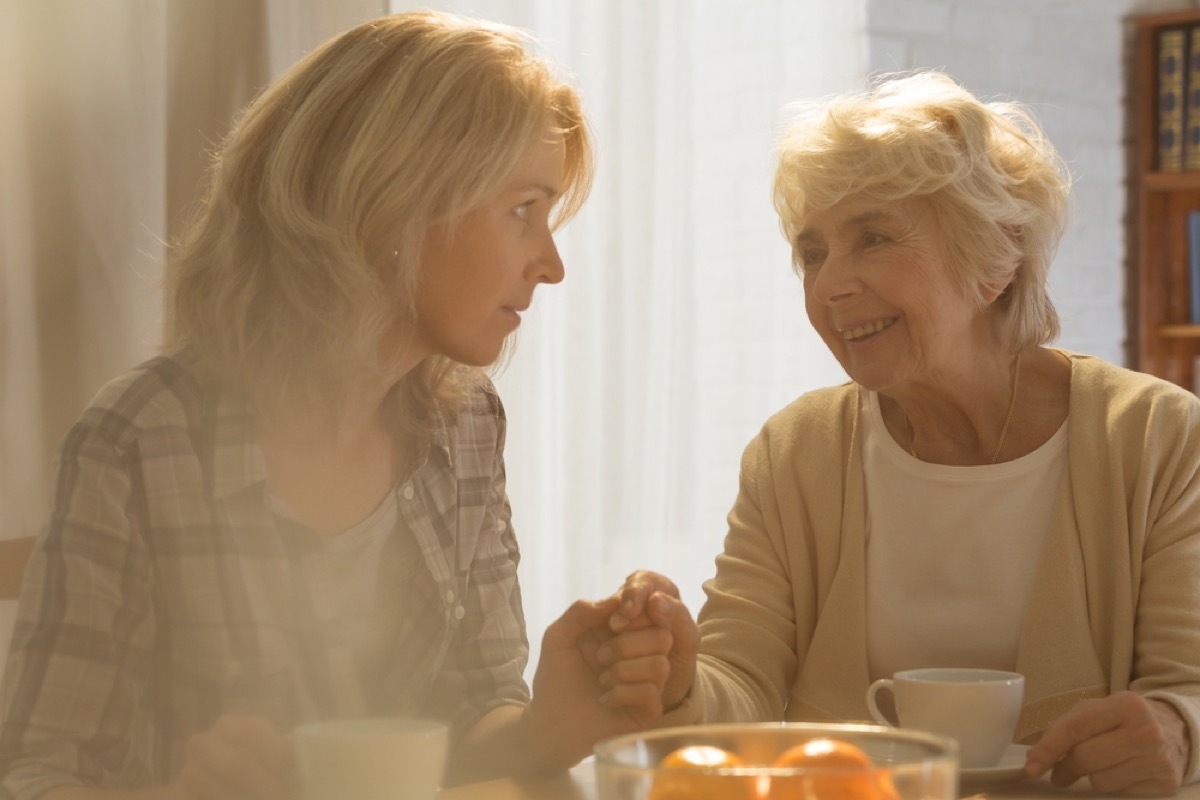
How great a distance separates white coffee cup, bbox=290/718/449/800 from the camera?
763 mm

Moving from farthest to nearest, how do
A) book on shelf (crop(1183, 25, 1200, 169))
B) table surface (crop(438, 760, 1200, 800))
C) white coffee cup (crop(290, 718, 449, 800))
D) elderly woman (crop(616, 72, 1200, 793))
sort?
book on shelf (crop(1183, 25, 1200, 169)) < elderly woman (crop(616, 72, 1200, 793)) < table surface (crop(438, 760, 1200, 800)) < white coffee cup (crop(290, 718, 449, 800))

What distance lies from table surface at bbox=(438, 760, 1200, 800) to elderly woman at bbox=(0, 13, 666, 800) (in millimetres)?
70

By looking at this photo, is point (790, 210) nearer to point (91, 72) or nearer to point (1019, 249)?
point (1019, 249)

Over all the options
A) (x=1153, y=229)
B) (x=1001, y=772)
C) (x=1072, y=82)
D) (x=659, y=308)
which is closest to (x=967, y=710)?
(x=1001, y=772)

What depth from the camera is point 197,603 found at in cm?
121

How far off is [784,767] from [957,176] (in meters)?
1.07

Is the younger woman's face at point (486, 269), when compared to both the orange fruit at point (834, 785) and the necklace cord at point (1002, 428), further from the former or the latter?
the orange fruit at point (834, 785)

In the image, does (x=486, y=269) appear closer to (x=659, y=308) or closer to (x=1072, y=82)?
(x=659, y=308)

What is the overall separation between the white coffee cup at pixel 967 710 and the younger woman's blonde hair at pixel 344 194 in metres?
0.58

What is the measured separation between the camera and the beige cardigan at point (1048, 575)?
4.38ft

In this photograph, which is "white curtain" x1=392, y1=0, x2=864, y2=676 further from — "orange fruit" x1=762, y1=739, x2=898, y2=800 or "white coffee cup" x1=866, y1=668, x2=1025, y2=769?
"orange fruit" x1=762, y1=739, x2=898, y2=800

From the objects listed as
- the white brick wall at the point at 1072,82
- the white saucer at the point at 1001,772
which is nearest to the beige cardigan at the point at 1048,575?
the white saucer at the point at 1001,772

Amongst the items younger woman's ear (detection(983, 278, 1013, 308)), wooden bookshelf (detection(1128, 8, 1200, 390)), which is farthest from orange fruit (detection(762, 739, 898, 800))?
wooden bookshelf (detection(1128, 8, 1200, 390))

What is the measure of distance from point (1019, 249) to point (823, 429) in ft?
0.99
